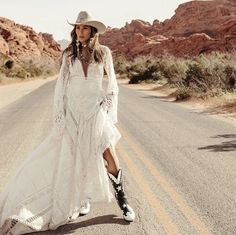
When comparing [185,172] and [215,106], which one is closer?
[185,172]

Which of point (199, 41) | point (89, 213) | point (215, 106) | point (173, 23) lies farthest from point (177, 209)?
point (173, 23)

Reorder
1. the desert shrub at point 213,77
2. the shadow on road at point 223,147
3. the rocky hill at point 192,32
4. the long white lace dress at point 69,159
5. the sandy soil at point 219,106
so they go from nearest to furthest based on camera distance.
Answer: the long white lace dress at point 69,159 → the shadow on road at point 223,147 → the sandy soil at point 219,106 → the desert shrub at point 213,77 → the rocky hill at point 192,32

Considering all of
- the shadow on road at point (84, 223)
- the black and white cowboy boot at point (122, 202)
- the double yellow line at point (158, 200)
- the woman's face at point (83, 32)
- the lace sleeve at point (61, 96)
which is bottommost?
the double yellow line at point (158, 200)

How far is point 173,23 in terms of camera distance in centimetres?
10581

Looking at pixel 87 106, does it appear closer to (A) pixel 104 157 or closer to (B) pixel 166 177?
(A) pixel 104 157

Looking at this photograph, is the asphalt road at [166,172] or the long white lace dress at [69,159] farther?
the asphalt road at [166,172]

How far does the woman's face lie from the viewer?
4756mm

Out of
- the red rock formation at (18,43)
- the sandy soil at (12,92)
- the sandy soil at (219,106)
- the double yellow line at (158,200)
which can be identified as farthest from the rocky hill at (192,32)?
the double yellow line at (158,200)

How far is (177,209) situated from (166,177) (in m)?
1.58

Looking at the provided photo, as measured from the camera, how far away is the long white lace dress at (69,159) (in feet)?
15.2

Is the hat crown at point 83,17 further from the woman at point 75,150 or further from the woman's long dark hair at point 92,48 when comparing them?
the woman's long dark hair at point 92,48

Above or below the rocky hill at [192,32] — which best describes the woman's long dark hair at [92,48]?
above

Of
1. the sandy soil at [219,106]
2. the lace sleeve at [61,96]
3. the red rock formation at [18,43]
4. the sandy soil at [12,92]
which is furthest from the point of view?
the red rock formation at [18,43]

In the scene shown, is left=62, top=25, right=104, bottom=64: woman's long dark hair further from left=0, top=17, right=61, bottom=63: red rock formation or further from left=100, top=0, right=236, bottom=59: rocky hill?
left=0, top=17, right=61, bottom=63: red rock formation
